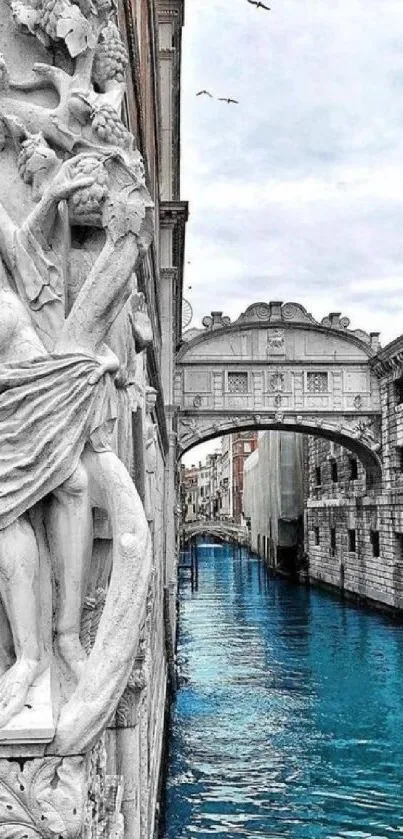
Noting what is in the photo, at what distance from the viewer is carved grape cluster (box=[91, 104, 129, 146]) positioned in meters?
2.24

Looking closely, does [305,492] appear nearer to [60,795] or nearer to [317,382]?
[317,382]

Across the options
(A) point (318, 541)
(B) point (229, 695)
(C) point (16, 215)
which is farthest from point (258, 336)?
(C) point (16, 215)

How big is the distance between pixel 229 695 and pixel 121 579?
11206 millimetres

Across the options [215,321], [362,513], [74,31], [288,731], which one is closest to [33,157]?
[74,31]

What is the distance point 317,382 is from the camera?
1992 cm

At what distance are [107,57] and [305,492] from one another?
30.7 m

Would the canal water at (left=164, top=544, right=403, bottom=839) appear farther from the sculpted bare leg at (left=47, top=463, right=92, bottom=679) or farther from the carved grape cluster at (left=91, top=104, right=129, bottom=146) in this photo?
the carved grape cluster at (left=91, top=104, right=129, bottom=146)

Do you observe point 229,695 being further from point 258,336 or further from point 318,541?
point 318,541

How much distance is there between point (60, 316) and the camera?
2191 mm

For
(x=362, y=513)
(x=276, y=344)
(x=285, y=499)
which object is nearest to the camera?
(x=276, y=344)

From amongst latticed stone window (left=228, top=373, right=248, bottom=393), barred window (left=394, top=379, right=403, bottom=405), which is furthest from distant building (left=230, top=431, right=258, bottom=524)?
barred window (left=394, top=379, right=403, bottom=405)

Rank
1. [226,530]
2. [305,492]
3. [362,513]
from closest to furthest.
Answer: [362,513], [305,492], [226,530]

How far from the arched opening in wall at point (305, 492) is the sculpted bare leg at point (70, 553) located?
17695 millimetres

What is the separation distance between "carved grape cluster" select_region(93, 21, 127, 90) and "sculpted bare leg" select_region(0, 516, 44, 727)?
1.31 metres
